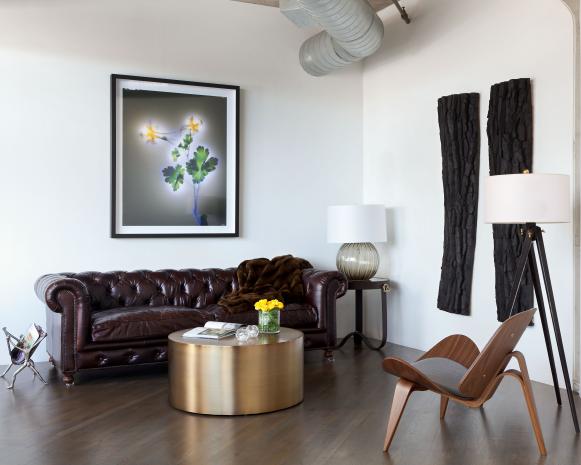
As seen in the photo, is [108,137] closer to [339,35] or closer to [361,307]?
[339,35]

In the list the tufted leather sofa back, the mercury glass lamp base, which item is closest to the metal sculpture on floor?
the tufted leather sofa back

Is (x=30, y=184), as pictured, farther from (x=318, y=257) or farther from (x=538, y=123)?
(x=538, y=123)

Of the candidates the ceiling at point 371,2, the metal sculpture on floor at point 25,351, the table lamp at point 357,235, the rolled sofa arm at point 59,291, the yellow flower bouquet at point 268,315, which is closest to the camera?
the yellow flower bouquet at point 268,315

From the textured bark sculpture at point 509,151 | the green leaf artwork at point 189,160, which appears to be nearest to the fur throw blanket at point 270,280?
the green leaf artwork at point 189,160

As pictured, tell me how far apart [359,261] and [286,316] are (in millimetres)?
1208

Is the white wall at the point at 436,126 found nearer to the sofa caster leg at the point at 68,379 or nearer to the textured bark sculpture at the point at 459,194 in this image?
the textured bark sculpture at the point at 459,194

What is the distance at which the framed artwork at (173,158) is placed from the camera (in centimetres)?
621

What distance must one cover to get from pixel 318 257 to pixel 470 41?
270 cm

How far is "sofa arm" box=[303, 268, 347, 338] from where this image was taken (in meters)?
5.78

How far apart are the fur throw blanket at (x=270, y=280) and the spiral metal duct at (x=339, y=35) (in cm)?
200

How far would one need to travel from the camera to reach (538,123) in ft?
16.6

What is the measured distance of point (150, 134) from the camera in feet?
20.7

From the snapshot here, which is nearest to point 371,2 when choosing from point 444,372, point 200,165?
point 200,165

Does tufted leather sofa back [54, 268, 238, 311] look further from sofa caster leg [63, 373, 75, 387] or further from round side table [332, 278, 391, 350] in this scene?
round side table [332, 278, 391, 350]
